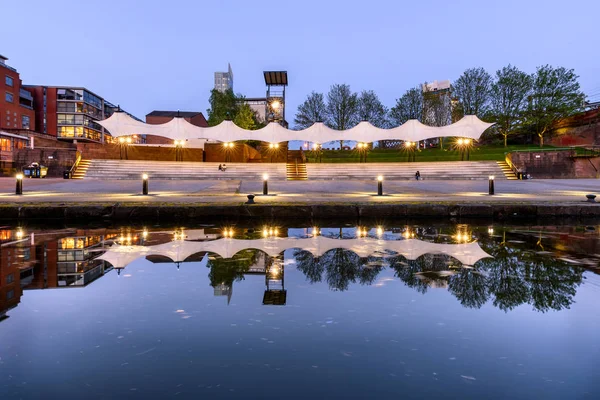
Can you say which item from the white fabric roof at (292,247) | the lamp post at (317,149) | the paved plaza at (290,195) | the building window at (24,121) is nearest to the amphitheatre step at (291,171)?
the lamp post at (317,149)

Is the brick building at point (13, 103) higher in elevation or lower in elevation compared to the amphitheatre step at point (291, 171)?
higher

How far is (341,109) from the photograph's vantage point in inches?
2589

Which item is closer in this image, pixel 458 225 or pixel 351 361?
pixel 351 361

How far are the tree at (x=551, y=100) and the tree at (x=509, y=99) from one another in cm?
104

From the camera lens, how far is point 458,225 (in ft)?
35.7

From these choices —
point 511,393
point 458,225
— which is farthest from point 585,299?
point 458,225

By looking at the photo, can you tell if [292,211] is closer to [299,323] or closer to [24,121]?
[299,323]

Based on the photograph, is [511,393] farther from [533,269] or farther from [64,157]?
[64,157]

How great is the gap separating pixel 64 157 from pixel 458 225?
3741cm

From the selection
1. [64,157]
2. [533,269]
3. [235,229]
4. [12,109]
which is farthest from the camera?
[12,109]

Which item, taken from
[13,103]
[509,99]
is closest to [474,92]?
[509,99]

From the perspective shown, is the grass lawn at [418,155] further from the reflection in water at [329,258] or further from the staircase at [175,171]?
the reflection in water at [329,258]

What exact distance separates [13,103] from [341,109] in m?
59.2

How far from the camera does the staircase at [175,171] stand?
31.7 meters
